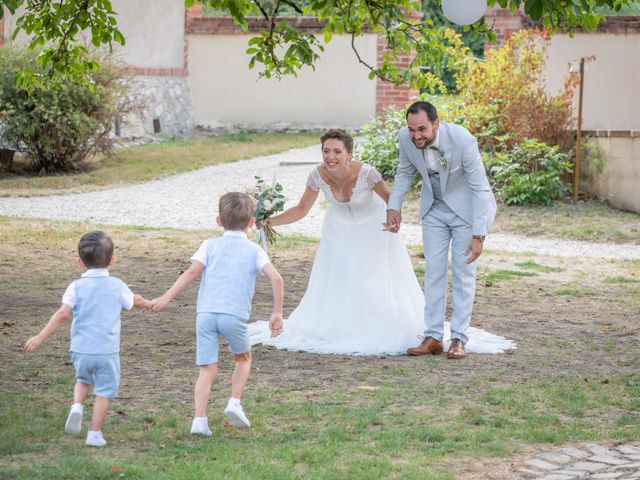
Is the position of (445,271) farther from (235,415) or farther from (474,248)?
(235,415)

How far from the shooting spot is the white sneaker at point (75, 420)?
4977mm

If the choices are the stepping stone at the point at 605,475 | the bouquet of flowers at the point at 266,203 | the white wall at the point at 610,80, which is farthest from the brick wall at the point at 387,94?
the stepping stone at the point at 605,475

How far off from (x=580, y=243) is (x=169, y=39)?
43.1 feet

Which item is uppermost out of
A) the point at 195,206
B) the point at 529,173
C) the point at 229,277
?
the point at 229,277

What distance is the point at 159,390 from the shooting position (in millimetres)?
6180

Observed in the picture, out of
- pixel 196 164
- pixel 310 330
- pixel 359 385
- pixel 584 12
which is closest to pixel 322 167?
pixel 310 330

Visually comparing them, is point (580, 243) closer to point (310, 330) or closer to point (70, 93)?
point (310, 330)

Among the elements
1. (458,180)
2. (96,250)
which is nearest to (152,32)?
(458,180)

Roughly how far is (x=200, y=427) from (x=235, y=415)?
17 centimetres

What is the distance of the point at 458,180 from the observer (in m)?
7.35

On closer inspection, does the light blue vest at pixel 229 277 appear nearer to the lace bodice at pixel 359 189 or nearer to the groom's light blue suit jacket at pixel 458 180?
the groom's light blue suit jacket at pixel 458 180

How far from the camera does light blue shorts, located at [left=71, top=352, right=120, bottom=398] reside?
16.3 ft

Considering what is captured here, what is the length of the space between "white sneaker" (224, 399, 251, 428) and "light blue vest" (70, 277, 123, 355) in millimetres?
609

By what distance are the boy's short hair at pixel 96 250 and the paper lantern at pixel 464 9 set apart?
4.21 meters
